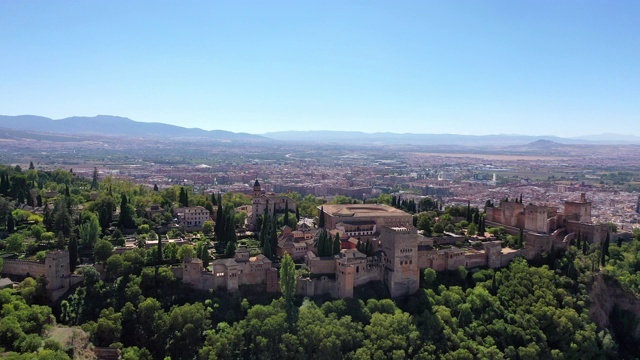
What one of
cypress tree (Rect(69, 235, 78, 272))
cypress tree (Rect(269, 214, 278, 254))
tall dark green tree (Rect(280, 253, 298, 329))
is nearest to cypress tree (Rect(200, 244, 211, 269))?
cypress tree (Rect(269, 214, 278, 254))

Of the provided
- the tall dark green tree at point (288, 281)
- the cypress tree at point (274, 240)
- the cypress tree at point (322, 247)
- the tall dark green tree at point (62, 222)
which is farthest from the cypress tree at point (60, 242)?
the cypress tree at point (322, 247)

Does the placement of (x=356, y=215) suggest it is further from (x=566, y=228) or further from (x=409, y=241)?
(x=566, y=228)

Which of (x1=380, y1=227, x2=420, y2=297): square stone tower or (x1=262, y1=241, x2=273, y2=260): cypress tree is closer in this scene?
(x1=380, y1=227, x2=420, y2=297): square stone tower

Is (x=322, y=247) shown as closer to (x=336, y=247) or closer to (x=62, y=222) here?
(x=336, y=247)

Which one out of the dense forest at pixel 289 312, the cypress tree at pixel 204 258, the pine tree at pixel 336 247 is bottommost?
the dense forest at pixel 289 312

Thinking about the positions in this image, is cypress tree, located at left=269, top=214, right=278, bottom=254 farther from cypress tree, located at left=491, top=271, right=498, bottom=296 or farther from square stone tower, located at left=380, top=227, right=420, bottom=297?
cypress tree, located at left=491, top=271, right=498, bottom=296

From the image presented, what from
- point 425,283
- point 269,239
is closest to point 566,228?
point 425,283

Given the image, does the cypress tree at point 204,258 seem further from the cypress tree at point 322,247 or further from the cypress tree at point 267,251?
the cypress tree at point 322,247

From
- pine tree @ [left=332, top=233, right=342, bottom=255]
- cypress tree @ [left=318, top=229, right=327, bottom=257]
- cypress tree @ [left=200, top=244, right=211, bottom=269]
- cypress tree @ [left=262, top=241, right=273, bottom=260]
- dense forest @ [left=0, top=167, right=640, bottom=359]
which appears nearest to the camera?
dense forest @ [left=0, top=167, right=640, bottom=359]

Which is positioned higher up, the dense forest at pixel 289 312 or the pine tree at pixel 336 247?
the pine tree at pixel 336 247

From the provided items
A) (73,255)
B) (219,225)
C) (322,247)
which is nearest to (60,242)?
(73,255)
